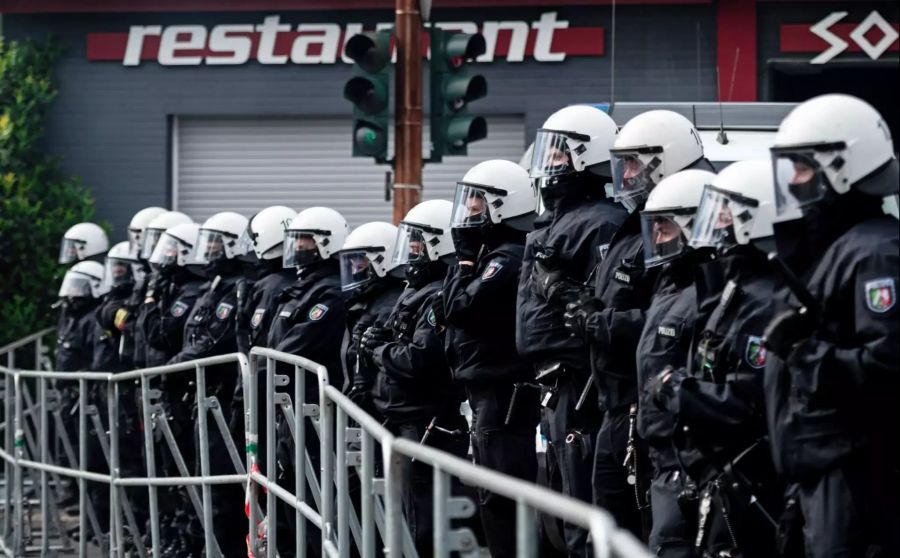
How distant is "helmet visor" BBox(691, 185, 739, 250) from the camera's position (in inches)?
250

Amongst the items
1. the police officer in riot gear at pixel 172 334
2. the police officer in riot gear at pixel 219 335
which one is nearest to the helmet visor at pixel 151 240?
the police officer in riot gear at pixel 172 334

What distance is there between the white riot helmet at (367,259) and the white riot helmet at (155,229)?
4093 mm

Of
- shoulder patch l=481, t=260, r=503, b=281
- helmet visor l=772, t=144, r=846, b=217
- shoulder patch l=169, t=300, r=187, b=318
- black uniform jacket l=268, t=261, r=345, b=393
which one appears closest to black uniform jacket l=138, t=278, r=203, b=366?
shoulder patch l=169, t=300, r=187, b=318

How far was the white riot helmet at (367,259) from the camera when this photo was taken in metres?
10.2

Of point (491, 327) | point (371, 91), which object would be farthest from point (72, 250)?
point (491, 327)

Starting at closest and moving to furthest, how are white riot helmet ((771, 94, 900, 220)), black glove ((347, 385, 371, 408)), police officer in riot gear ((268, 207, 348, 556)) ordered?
white riot helmet ((771, 94, 900, 220))
black glove ((347, 385, 371, 408))
police officer in riot gear ((268, 207, 348, 556))

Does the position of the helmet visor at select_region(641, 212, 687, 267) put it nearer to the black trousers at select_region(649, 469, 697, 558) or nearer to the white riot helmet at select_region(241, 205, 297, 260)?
the black trousers at select_region(649, 469, 697, 558)

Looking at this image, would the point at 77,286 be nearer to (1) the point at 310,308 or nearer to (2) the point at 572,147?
(1) the point at 310,308

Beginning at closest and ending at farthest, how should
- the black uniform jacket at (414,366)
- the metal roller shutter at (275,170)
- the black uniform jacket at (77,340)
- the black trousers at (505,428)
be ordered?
the black trousers at (505,428) → the black uniform jacket at (414,366) → the black uniform jacket at (77,340) → the metal roller shutter at (275,170)

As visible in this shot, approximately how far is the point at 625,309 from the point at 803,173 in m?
1.70

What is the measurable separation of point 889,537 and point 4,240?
13.2 m

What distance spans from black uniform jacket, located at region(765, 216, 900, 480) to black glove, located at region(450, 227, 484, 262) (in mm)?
3373

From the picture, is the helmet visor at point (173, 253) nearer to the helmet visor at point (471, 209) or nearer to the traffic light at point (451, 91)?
the traffic light at point (451, 91)

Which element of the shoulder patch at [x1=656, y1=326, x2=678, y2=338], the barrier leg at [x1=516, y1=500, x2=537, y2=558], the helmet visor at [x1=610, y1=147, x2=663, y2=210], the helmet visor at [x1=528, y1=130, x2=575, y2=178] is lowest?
the barrier leg at [x1=516, y1=500, x2=537, y2=558]
